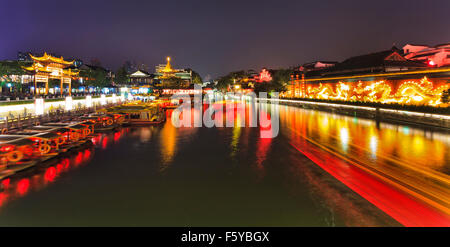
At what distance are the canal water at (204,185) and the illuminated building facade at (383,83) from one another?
11.6m

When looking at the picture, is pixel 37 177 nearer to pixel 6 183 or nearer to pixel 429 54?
pixel 6 183

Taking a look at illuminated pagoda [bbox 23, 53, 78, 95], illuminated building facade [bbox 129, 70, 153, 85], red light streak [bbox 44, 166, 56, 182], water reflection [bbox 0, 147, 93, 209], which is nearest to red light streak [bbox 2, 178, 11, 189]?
water reflection [bbox 0, 147, 93, 209]

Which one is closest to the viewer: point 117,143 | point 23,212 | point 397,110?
point 23,212

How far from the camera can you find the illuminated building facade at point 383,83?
79.7ft

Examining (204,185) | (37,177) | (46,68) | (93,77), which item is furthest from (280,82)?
(93,77)

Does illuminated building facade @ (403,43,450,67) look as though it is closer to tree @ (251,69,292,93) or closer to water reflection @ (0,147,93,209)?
tree @ (251,69,292,93)

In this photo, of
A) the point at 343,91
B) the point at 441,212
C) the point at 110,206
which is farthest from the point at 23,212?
the point at 343,91

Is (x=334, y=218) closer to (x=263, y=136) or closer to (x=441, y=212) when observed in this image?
Answer: (x=441, y=212)

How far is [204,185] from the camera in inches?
318

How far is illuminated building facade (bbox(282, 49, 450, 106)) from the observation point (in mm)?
24297

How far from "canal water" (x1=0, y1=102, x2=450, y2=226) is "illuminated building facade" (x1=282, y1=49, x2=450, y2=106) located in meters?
11.6

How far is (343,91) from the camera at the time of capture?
37906 mm

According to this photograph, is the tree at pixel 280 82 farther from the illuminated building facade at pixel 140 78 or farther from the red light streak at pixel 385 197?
the illuminated building facade at pixel 140 78
